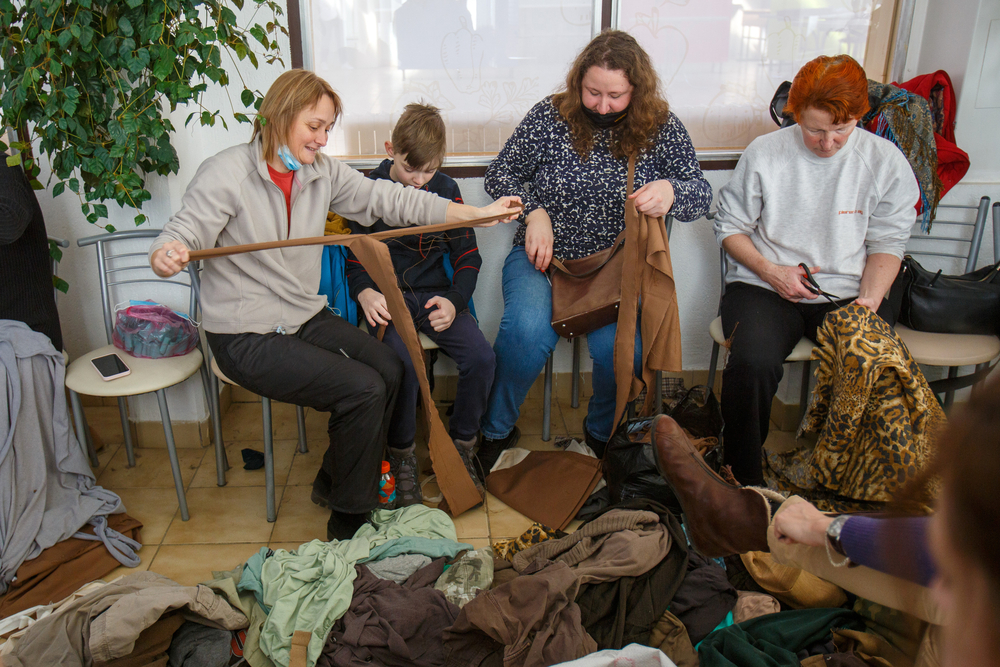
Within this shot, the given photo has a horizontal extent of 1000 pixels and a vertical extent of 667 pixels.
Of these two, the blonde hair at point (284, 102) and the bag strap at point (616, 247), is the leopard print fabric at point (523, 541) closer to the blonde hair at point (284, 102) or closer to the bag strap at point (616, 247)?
the bag strap at point (616, 247)

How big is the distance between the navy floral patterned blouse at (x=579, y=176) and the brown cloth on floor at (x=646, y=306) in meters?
0.21

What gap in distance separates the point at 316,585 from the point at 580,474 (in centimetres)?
95

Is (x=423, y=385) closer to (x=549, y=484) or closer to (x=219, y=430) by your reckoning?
(x=549, y=484)

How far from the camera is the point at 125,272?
8.28 ft

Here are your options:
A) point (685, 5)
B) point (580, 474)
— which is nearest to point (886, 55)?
point (685, 5)

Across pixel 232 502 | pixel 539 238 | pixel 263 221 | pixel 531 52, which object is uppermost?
pixel 531 52

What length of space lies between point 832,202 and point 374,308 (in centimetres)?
153

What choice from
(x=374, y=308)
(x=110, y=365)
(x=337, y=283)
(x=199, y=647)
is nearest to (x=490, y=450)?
(x=374, y=308)

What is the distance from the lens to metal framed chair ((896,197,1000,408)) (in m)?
2.24

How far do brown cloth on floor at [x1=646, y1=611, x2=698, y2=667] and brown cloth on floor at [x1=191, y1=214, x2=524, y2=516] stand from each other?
0.76 m

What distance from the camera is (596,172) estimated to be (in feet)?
7.98

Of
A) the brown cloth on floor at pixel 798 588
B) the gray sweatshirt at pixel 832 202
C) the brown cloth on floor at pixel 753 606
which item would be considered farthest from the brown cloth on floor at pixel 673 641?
the gray sweatshirt at pixel 832 202

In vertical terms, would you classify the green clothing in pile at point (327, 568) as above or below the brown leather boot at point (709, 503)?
below

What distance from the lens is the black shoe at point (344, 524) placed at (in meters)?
2.09
